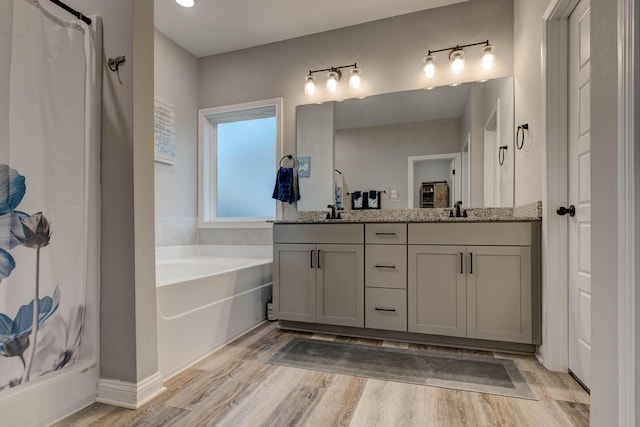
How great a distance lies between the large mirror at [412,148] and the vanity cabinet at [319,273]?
1.76ft

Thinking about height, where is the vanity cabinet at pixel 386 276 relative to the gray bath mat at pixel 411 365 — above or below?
above

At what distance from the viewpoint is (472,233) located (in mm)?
2133

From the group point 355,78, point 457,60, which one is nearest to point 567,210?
point 457,60

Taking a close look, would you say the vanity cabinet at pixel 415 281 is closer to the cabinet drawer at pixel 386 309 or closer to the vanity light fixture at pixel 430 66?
the cabinet drawer at pixel 386 309

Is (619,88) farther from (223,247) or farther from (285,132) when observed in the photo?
(223,247)

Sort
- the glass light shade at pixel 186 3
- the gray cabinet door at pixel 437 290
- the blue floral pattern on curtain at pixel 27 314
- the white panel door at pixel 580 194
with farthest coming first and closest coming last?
the glass light shade at pixel 186 3
the gray cabinet door at pixel 437 290
the white panel door at pixel 580 194
the blue floral pattern on curtain at pixel 27 314

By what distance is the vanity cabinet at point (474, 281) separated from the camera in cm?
202

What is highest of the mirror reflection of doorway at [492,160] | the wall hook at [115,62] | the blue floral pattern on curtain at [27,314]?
the wall hook at [115,62]

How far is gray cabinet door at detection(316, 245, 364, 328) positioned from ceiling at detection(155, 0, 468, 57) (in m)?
1.99

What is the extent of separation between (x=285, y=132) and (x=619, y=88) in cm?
265

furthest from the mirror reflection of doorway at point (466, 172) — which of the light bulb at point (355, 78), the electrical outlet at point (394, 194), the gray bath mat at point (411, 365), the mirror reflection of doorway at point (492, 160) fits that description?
the gray bath mat at point (411, 365)

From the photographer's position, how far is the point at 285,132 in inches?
127

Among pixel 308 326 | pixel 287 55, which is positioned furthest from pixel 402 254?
pixel 287 55

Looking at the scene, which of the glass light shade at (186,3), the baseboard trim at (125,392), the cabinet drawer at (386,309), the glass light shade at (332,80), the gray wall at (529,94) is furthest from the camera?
the glass light shade at (332,80)
